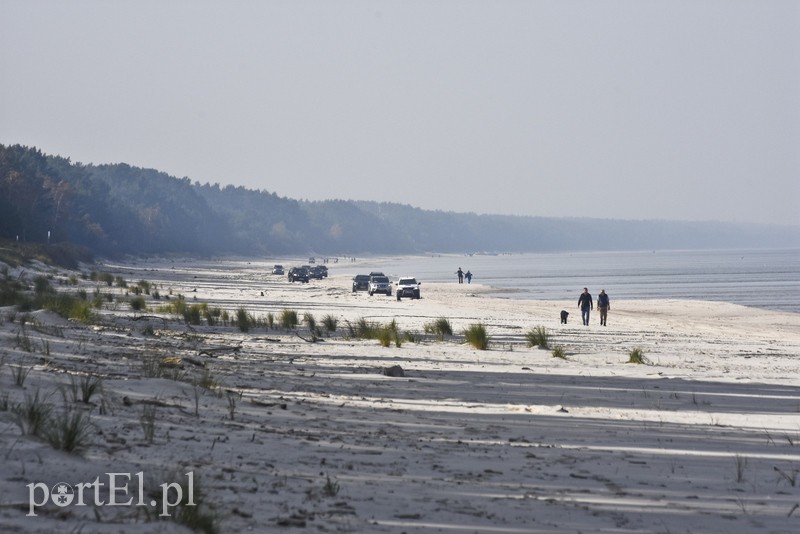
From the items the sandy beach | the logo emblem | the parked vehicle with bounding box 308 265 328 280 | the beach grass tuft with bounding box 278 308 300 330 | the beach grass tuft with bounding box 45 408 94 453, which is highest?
the beach grass tuft with bounding box 45 408 94 453

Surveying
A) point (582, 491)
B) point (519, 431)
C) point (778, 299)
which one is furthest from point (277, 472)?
point (778, 299)

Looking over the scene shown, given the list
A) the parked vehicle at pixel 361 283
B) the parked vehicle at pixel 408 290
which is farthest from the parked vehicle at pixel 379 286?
the parked vehicle at pixel 361 283

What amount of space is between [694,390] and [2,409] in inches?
363

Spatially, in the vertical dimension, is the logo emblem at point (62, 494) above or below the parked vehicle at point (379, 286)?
above

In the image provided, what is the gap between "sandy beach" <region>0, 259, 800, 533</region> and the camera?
5.79m

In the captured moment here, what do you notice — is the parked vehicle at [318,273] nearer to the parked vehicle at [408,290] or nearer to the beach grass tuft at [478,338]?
the parked vehicle at [408,290]

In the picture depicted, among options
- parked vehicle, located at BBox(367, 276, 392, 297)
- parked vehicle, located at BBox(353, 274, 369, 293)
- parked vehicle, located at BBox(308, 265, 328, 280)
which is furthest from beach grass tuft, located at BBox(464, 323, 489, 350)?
parked vehicle, located at BBox(308, 265, 328, 280)

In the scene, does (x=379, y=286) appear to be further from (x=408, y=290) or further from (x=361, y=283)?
(x=361, y=283)

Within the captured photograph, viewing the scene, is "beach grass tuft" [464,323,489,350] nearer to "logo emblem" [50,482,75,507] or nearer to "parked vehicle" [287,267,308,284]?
"logo emblem" [50,482,75,507]

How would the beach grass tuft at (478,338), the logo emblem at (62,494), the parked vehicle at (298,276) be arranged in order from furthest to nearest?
the parked vehicle at (298,276), the beach grass tuft at (478,338), the logo emblem at (62,494)

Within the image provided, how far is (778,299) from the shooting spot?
54.8m

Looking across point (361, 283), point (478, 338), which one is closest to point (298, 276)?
point (361, 283)

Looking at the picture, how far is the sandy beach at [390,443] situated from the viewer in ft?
19.0

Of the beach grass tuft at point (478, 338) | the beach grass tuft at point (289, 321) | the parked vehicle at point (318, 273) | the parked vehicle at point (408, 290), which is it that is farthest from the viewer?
the parked vehicle at point (318, 273)
